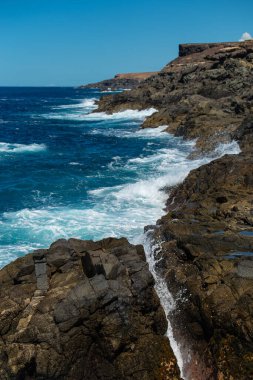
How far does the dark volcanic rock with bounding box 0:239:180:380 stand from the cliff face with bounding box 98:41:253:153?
87.1ft

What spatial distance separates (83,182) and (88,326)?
21326 mm

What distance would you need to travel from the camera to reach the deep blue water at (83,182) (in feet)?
70.4

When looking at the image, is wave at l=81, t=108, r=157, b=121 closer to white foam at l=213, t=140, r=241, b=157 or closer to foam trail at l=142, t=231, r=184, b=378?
white foam at l=213, t=140, r=241, b=157

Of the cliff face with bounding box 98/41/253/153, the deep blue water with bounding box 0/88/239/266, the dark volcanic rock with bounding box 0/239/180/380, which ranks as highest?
the cliff face with bounding box 98/41/253/153

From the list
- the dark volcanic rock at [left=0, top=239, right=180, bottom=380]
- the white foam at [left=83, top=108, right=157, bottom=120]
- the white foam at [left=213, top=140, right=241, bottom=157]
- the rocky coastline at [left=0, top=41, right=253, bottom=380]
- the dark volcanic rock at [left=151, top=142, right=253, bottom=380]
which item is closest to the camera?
the dark volcanic rock at [left=0, top=239, right=180, bottom=380]

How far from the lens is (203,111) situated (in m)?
48.4

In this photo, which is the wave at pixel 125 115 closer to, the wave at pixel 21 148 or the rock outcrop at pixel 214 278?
the wave at pixel 21 148

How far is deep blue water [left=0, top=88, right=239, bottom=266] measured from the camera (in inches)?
845

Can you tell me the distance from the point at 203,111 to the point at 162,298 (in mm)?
38939

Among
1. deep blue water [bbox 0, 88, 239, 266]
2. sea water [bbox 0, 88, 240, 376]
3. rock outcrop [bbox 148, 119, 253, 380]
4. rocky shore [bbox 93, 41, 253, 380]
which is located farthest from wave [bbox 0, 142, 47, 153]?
rock outcrop [bbox 148, 119, 253, 380]

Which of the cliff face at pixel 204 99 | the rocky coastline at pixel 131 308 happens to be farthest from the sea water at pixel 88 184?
the cliff face at pixel 204 99

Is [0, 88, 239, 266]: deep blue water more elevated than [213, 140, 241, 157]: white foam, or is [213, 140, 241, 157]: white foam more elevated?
[213, 140, 241, 157]: white foam

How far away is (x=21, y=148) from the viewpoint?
1902 inches

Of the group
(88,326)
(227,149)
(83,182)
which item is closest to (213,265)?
(88,326)
